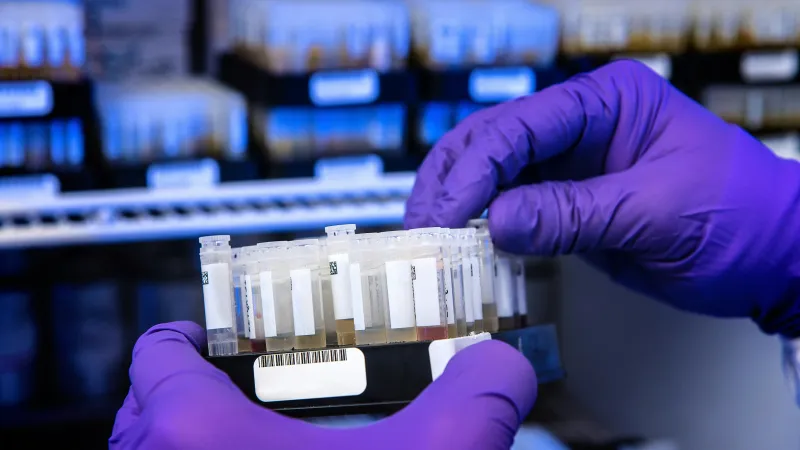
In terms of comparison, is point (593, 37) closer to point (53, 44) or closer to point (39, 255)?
point (53, 44)

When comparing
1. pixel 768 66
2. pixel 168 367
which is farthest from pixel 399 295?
pixel 768 66

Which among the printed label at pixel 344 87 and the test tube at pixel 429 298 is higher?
the printed label at pixel 344 87

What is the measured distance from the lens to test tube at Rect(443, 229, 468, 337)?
31.9 inches

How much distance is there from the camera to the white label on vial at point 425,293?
796mm

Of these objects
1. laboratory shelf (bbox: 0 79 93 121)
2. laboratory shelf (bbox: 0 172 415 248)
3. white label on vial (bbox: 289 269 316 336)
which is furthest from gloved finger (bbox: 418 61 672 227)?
laboratory shelf (bbox: 0 79 93 121)

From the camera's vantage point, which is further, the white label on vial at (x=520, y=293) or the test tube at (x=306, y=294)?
the white label on vial at (x=520, y=293)

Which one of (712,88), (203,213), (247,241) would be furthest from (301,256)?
(712,88)

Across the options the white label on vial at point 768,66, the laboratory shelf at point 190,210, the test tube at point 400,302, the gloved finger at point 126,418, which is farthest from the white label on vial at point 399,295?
the white label on vial at point 768,66

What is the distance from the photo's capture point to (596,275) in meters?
1.57

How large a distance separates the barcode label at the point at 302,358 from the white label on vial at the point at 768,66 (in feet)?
4.45

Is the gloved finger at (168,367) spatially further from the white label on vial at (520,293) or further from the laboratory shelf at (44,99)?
the laboratory shelf at (44,99)

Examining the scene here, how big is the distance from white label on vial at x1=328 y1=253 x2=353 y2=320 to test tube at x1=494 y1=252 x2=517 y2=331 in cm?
17

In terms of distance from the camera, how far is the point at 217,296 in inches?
31.5

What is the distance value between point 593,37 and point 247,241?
821mm
